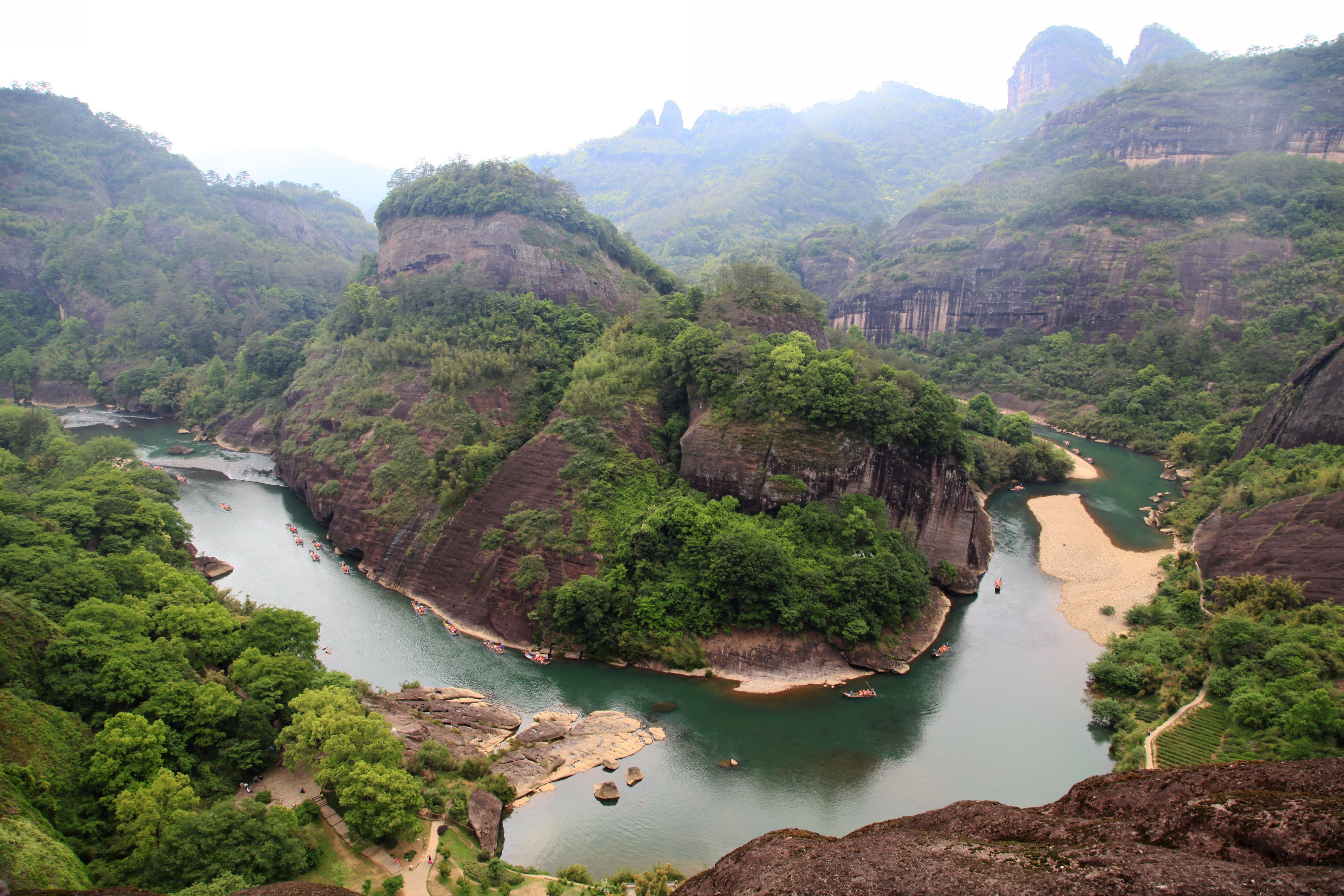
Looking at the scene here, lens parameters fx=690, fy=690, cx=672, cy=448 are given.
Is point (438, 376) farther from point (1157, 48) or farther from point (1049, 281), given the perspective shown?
point (1157, 48)

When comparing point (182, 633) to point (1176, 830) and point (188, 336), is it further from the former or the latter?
point (188, 336)

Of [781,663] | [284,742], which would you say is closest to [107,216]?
[284,742]

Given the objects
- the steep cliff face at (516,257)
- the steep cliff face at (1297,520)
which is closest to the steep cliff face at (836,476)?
the steep cliff face at (1297,520)

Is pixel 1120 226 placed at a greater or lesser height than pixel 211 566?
greater

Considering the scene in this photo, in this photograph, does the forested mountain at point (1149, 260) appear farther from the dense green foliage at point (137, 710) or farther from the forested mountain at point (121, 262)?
the forested mountain at point (121, 262)

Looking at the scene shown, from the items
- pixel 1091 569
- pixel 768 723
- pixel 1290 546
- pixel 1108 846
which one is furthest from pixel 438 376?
pixel 1290 546

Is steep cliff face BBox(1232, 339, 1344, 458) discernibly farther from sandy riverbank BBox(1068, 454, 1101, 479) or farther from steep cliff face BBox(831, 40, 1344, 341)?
steep cliff face BBox(831, 40, 1344, 341)
